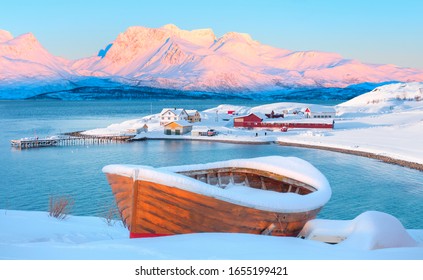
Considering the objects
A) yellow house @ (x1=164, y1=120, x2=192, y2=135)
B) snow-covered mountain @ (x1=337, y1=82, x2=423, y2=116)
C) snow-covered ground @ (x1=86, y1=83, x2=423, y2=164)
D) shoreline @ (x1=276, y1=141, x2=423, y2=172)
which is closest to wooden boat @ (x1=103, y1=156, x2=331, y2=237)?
shoreline @ (x1=276, y1=141, x2=423, y2=172)

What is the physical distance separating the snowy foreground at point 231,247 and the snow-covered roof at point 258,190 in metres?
0.83

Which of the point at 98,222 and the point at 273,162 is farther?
the point at 98,222

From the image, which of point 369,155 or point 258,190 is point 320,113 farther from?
Answer: point 258,190

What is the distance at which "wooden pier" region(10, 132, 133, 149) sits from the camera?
2339 inches

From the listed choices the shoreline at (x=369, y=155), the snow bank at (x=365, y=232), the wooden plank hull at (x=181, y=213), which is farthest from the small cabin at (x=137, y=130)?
the snow bank at (x=365, y=232)

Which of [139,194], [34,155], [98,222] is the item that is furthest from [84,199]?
[34,155]

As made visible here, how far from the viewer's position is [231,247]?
8.40 m

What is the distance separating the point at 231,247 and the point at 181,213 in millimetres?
2072

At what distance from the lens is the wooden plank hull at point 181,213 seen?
32.6 feet

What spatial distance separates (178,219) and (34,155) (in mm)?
45493

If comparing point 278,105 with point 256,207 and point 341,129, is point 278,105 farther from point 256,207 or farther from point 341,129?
point 256,207

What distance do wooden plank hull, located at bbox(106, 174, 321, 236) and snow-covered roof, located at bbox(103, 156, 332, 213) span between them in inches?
6.7

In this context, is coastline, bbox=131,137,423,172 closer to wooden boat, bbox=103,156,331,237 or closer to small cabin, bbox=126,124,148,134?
small cabin, bbox=126,124,148,134
